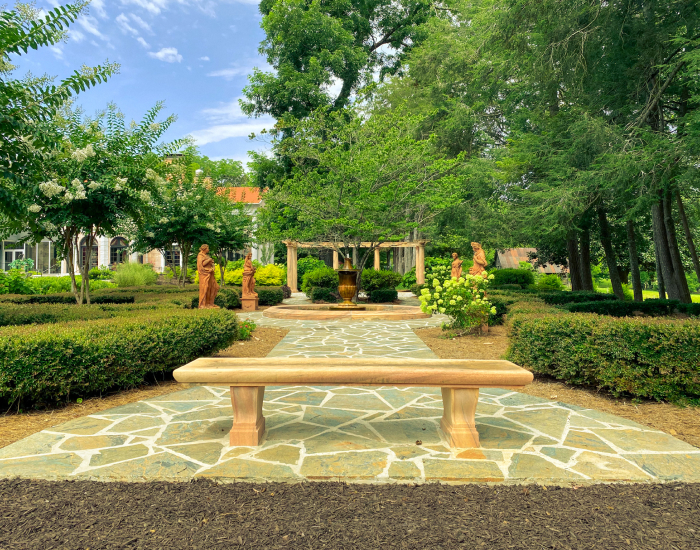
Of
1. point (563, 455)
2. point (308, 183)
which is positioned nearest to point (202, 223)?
point (308, 183)

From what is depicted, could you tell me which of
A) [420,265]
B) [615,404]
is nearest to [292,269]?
[420,265]

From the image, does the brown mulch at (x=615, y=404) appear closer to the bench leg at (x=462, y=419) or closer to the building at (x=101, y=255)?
the bench leg at (x=462, y=419)

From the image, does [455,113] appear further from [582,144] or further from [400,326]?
[400,326]

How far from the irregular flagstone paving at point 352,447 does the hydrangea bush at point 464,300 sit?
354cm

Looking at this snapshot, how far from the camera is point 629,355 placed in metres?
4.45

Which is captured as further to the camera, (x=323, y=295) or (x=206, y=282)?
(x=323, y=295)

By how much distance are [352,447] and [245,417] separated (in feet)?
2.92

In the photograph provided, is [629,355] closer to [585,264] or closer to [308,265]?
[585,264]

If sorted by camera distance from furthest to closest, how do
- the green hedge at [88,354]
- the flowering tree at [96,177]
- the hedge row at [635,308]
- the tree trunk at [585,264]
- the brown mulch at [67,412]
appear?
the tree trunk at [585,264]
the hedge row at [635,308]
the flowering tree at [96,177]
the green hedge at [88,354]
the brown mulch at [67,412]

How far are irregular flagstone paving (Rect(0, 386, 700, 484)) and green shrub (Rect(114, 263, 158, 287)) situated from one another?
620 inches

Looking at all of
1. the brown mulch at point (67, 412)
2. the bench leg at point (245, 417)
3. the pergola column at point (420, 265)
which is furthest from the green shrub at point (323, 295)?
the bench leg at point (245, 417)

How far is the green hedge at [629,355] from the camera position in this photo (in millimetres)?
4266

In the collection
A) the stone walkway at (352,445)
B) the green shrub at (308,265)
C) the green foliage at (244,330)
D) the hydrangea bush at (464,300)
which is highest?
the green shrub at (308,265)

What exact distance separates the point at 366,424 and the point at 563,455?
1.63 meters
